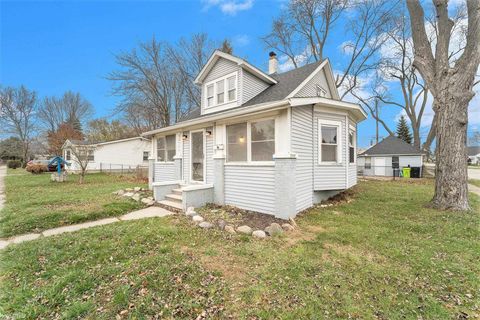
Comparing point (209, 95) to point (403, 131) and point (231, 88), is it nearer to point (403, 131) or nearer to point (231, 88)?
point (231, 88)

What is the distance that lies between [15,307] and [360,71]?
26.4 meters

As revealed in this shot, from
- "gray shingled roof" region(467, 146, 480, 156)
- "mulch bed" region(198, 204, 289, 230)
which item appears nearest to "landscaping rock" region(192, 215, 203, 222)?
"mulch bed" region(198, 204, 289, 230)

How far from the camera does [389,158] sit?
21453mm

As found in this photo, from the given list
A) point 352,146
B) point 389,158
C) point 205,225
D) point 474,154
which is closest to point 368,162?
point 389,158

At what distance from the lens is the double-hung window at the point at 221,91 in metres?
9.02

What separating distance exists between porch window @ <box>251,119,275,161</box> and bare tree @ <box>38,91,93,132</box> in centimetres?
4113

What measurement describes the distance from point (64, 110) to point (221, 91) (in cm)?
4096

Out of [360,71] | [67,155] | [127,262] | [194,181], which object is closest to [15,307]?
[127,262]

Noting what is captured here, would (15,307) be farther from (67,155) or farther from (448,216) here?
(67,155)

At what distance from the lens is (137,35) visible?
2019 centimetres

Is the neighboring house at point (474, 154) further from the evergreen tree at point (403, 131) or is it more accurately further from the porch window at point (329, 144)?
the porch window at point (329, 144)

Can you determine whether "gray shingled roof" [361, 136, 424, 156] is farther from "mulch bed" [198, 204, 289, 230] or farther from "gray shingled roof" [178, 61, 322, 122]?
"mulch bed" [198, 204, 289, 230]

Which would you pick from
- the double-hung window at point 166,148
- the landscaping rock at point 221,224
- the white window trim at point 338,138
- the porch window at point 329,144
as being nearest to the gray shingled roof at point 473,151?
the white window trim at point 338,138

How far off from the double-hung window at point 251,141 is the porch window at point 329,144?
2.08 meters
